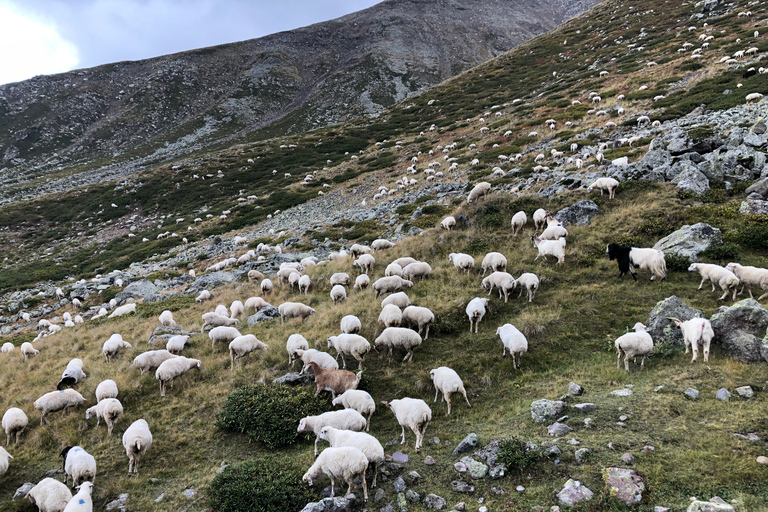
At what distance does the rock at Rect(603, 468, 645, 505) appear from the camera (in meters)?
5.41

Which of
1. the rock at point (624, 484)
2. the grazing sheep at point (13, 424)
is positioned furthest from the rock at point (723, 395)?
the grazing sheep at point (13, 424)

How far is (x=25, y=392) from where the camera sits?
1269 cm

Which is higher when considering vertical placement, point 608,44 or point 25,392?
point 608,44

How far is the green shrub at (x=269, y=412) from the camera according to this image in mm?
8953

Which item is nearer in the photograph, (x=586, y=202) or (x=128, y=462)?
(x=128, y=462)

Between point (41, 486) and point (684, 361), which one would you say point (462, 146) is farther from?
point (41, 486)

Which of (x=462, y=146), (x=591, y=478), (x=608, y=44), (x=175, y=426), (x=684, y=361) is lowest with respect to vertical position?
(x=684, y=361)

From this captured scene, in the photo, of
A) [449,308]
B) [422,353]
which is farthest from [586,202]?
[422,353]

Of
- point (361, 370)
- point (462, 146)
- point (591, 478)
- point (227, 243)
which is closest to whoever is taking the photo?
point (591, 478)

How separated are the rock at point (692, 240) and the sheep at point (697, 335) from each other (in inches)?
244

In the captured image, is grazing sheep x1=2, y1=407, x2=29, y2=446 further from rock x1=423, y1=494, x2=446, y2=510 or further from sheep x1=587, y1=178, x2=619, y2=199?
sheep x1=587, y1=178, x2=619, y2=199

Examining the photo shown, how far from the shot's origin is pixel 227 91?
5290 inches

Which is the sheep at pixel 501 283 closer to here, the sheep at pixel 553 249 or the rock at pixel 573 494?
the sheep at pixel 553 249

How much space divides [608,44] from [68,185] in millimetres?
108219
